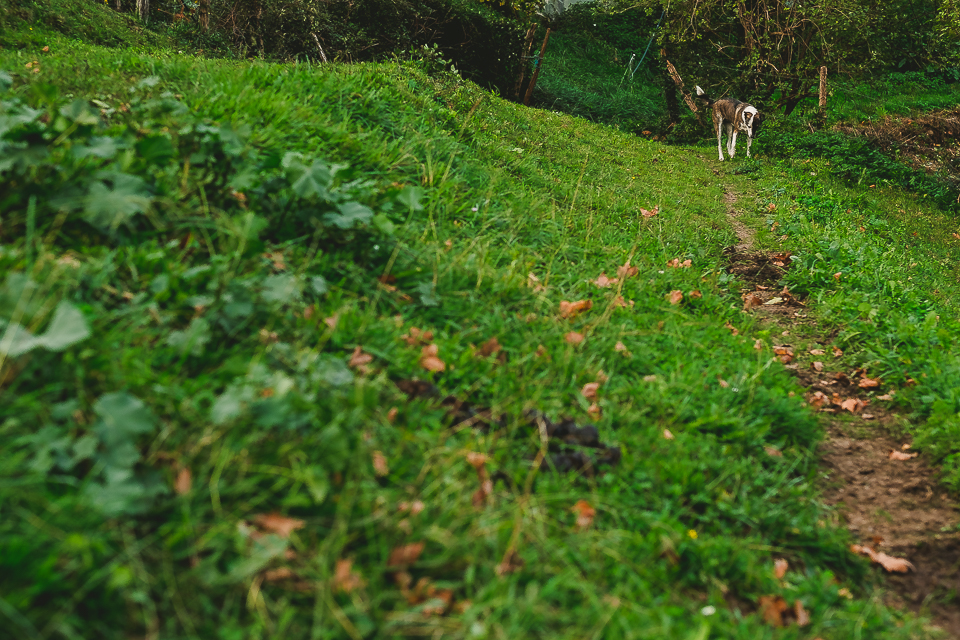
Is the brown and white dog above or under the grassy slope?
above

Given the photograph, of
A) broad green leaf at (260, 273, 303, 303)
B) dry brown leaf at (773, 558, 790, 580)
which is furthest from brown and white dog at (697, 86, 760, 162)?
broad green leaf at (260, 273, 303, 303)

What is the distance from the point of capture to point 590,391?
2.86 meters

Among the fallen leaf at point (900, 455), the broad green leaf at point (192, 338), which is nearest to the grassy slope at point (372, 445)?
the broad green leaf at point (192, 338)

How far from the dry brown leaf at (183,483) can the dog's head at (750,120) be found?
1329 centimetres

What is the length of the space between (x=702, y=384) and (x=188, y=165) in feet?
9.16

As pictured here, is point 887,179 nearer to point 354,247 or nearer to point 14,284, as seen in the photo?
point 354,247

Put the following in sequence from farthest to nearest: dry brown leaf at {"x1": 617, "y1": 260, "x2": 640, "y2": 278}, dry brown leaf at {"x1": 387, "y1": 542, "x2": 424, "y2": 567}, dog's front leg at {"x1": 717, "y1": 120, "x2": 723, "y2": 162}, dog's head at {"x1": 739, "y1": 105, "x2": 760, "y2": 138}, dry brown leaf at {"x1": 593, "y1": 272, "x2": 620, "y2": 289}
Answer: dog's front leg at {"x1": 717, "y1": 120, "x2": 723, "y2": 162} → dog's head at {"x1": 739, "y1": 105, "x2": 760, "y2": 138} → dry brown leaf at {"x1": 617, "y1": 260, "x2": 640, "y2": 278} → dry brown leaf at {"x1": 593, "y1": 272, "x2": 620, "y2": 289} → dry brown leaf at {"x1": 387, "y1": 542, "x2": 424, "y2": 567}

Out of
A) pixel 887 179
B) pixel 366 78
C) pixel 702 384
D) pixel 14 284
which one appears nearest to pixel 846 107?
pixel 887 179

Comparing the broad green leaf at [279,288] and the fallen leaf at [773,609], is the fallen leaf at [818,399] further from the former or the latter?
the broad green leaf at [279,288]

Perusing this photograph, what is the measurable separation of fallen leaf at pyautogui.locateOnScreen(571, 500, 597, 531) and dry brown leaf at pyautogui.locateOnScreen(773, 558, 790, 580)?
75 centimetres

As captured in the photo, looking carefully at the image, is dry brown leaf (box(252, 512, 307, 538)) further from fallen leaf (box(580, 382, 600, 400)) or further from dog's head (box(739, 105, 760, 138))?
dog's head (box(739, 105, 760, 138))

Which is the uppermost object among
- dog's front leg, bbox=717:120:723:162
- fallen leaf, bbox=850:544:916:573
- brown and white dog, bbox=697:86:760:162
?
brown and white dog, bbox=697:86:760:162

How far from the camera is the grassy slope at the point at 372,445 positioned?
1.46 m

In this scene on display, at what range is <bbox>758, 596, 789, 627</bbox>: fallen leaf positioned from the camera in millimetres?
2076
